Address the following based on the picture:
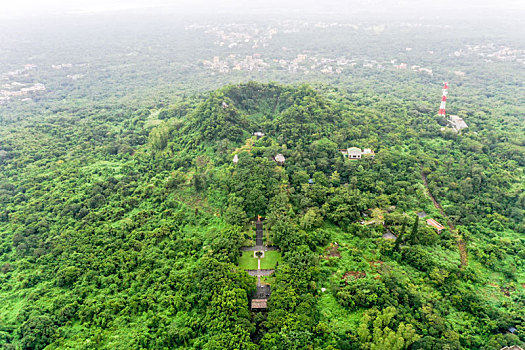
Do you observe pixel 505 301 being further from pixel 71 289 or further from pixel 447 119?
pixel 447 119

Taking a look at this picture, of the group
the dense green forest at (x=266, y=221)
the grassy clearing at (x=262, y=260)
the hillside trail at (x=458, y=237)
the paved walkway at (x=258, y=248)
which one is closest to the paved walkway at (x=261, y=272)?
the grassy clearing at (x=262, y=260)

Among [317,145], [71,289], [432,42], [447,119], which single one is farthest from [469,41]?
[71,289]

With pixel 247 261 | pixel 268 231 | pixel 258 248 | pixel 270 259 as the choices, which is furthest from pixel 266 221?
pixel 247 261

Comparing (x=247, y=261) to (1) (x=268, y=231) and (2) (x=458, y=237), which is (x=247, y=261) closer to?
(1) (x=268, y=231)

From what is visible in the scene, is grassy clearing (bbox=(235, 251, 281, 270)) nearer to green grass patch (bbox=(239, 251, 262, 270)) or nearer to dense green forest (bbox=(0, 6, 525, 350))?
green grass patch (bbox=(239, 251, 262, 270))

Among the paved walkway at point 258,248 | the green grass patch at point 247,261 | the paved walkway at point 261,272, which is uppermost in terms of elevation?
the paved walkway at point 258,248

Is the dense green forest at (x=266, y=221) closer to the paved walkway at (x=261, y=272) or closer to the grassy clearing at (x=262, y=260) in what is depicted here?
the grassy clearing at (x=262, y=260)

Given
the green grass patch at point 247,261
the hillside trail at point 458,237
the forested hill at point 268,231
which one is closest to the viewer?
the forested hill at point 268,231
